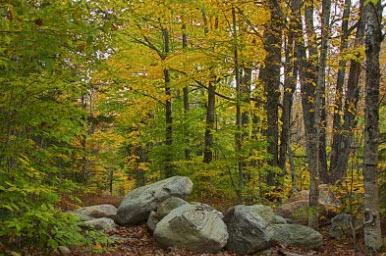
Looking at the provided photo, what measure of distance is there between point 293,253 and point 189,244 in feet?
7.33

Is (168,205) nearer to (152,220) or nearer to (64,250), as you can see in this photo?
(152,220)

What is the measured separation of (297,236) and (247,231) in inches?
48.3

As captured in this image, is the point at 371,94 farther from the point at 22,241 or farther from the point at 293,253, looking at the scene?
the point at 22,241

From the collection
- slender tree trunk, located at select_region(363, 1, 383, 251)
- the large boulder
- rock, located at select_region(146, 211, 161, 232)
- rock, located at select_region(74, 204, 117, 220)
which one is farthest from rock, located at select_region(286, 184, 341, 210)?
rock, located at select_region(74, 204, 117, 220)

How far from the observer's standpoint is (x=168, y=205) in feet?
30.9

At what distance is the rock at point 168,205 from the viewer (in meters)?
9.33

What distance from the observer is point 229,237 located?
8.05 meters

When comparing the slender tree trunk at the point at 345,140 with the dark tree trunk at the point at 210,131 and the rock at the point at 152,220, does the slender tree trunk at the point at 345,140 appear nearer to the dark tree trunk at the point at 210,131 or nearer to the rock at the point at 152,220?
the dark tree trunk at the point at 210,131

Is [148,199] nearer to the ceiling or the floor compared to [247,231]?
nearer to the ceiling

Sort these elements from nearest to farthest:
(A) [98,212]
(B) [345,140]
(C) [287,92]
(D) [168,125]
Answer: (C) [287,92] < (A) [98,212] < (B) [345,140] < (D) [168,125]

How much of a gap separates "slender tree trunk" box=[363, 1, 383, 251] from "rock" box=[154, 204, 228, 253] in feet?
9.89

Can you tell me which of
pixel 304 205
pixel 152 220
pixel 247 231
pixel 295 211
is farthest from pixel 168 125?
pixel 247 231

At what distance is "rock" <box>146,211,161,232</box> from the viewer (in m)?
9.18

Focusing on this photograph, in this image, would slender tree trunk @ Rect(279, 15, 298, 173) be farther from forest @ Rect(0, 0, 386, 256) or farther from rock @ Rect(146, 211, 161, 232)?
rock @ Rect(146, 211, 161, 232)
